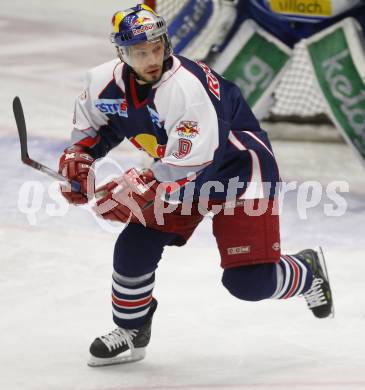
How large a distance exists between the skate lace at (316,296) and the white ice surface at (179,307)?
118 mm

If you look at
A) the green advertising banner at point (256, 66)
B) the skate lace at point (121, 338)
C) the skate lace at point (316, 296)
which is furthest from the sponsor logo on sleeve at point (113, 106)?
the green advertising banner at point (256, 66)

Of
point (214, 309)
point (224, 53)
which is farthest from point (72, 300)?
point (224, 53)

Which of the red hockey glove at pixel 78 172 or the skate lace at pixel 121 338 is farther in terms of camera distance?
the skate lace at pixel 121 338

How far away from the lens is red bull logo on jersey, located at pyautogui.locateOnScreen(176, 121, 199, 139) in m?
3.00

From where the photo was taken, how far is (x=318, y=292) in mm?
3543

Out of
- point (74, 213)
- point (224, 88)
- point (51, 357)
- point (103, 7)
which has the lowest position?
point (103, 7)

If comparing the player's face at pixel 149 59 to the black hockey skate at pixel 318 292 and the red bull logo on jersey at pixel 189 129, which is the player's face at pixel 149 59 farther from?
the black hockey skate at pixel 318 292

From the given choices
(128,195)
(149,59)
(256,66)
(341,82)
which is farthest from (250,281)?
(256,66)

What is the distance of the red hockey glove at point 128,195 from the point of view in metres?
3.09

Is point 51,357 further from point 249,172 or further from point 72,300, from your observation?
point 249,172

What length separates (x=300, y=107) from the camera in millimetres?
6121

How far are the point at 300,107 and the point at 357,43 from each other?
98 cm

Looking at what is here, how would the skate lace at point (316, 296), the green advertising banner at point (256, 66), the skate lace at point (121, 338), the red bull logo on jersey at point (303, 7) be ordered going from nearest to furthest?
the skate lace at point (121, 338)
the skate lace at point (316, 296)
the red bull logo on jersey at point (303, 7)
the green advertising banner at point (256, 66)

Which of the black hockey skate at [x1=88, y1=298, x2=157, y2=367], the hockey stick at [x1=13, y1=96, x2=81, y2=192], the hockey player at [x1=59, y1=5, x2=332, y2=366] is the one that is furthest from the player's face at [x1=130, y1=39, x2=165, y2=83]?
the black hockey skate at [x1=88, y1=298, x2=157, y2=367]
